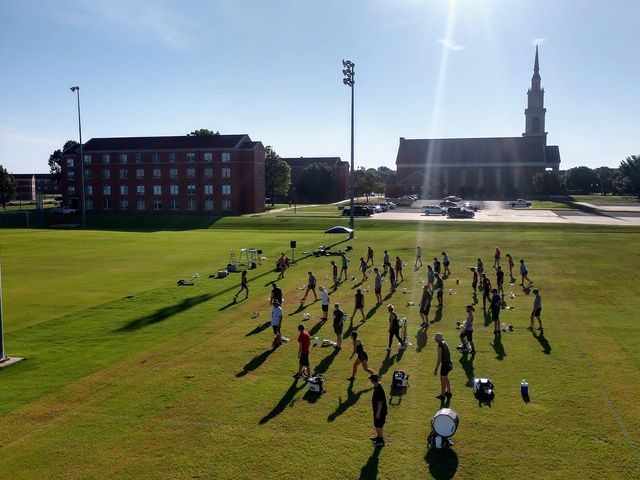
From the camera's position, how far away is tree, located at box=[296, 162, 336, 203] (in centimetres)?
12950

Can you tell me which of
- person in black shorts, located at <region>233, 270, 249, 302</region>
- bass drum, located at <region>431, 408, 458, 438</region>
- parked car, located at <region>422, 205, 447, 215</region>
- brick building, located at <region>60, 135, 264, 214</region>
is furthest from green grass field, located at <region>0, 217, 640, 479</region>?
brick building, located at <region>60, 135, 264, 214</region>

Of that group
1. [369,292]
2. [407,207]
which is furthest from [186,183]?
[369,292]

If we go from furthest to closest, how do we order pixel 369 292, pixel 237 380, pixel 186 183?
pixel 186 183, pixel 369 292, pixel 237 380

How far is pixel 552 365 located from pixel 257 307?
12.7m

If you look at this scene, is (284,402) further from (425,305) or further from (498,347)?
(425,305)

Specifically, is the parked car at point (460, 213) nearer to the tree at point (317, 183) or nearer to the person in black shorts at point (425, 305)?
the tree at point (317, 183)

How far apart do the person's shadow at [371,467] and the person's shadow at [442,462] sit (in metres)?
0.99

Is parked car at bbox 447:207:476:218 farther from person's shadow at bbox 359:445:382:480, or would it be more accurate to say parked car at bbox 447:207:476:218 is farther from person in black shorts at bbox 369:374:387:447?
person's shadow at bbox 359:445:382:480

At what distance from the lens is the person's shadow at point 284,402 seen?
13.2 meters

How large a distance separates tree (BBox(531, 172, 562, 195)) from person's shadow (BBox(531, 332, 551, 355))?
392ft

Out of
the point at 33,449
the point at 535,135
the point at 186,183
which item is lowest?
the point at 33,449

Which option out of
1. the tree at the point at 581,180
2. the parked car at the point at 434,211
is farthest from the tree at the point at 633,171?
the parked car at the point at 434,211

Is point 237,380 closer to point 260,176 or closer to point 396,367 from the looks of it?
point 396,367

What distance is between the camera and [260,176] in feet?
318
